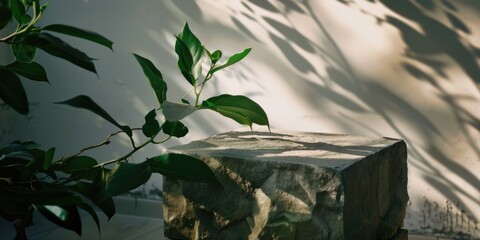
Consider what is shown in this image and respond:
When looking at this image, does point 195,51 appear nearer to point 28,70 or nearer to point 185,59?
Result: point 185,59

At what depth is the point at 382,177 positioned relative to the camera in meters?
1.68

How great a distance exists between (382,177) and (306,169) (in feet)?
1.13

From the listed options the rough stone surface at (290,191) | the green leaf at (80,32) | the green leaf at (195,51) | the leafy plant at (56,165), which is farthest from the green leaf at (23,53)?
the rough stone surface at (290,191)

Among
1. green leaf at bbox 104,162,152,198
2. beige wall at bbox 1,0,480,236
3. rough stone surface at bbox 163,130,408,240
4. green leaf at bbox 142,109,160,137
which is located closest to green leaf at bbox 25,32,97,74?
green leaf at bbox 104,162,152,198

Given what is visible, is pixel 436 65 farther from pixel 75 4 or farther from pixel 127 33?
pixel 75 4

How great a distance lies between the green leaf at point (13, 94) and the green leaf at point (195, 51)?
0.55 m

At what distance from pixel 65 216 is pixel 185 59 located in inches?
19.0

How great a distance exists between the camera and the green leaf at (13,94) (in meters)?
0.88

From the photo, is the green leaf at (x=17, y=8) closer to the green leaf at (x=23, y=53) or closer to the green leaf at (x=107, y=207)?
the green leaf at (x=23, y=53)

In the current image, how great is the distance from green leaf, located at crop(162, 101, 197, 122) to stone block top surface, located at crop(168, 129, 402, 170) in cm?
35

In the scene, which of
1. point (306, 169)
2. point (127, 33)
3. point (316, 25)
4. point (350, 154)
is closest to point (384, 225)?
point (350, 154)

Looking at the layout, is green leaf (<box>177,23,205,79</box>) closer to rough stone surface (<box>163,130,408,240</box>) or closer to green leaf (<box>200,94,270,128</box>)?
green leaf (<box>200,94,270,128</box>)

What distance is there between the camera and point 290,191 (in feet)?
4.83

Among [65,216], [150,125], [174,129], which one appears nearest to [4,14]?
[65,216]
